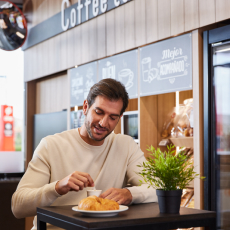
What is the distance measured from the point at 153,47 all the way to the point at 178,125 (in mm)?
749

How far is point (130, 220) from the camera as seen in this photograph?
3.74 ft

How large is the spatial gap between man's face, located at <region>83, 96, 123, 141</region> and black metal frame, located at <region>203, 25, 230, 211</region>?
1.27m

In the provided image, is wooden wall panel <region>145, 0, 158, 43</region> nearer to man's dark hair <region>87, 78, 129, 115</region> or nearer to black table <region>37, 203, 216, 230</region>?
man's dark hair <region>87, 78, 129, 115</region>

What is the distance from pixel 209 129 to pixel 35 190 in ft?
5.50

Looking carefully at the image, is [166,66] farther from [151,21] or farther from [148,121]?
[148,121]

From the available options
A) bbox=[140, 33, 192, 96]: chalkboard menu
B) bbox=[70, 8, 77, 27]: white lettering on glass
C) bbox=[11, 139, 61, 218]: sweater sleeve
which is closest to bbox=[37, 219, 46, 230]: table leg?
bbox=[11, 139, 61, 218]: sweater sleeve

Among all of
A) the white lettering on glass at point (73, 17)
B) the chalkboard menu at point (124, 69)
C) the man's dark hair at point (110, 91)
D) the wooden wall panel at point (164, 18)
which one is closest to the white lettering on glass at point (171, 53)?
the wooden wall panel at point (164, 18)

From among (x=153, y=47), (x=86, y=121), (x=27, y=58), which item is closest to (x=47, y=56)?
(x=27, y=58)

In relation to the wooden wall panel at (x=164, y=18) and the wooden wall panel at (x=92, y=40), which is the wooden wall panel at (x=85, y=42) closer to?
the wooden wall panel at (x=92, y=40)

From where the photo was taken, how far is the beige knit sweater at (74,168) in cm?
158

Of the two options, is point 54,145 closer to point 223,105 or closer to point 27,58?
point 223,105

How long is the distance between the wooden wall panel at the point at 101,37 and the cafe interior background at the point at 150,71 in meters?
0.01

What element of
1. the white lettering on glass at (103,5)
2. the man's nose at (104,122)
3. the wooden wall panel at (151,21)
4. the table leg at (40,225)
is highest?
the white lettering on glass at (103,5)

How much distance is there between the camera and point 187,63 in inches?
120
